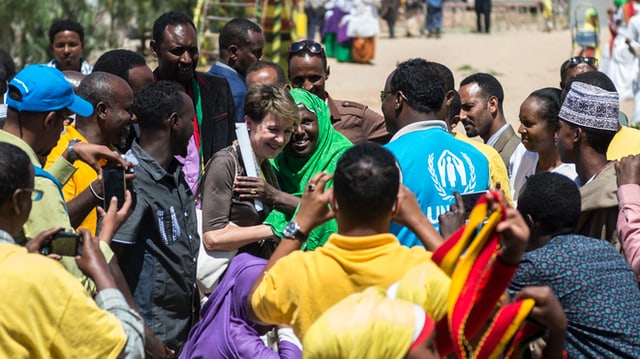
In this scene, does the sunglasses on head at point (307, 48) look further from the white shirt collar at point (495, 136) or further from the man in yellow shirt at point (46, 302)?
the man in yellow shirt at point (46, 302)

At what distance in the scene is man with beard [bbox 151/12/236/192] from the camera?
23.9 ft

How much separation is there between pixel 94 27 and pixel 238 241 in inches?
628

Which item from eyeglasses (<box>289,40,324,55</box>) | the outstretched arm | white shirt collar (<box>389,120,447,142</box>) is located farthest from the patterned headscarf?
eyeglasses (<box>289,40,324,55</box>)

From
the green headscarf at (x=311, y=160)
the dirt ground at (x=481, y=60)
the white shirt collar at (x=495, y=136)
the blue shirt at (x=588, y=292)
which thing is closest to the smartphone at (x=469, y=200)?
the blue shirt at (x=588, y=292)

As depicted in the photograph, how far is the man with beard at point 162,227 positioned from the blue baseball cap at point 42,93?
0.60 m

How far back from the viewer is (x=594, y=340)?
4199 millimetres

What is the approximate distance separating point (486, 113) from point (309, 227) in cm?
384

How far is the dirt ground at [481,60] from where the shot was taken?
21.3 meters

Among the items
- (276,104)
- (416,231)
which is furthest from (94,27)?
(416,231)

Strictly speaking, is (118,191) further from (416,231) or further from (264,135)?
(416,231)

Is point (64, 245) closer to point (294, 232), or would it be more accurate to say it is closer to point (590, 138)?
point (294, 232)

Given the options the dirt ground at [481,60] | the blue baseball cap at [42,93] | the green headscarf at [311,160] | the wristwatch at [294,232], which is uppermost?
the blue baseball cap at [42,93]

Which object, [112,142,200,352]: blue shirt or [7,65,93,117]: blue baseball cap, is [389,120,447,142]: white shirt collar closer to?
[112,142,200,352]: blue shirt

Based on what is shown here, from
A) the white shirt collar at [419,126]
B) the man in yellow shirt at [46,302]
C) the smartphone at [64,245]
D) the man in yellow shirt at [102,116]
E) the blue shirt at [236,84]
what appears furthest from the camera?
the blue shirt at [236,84]
